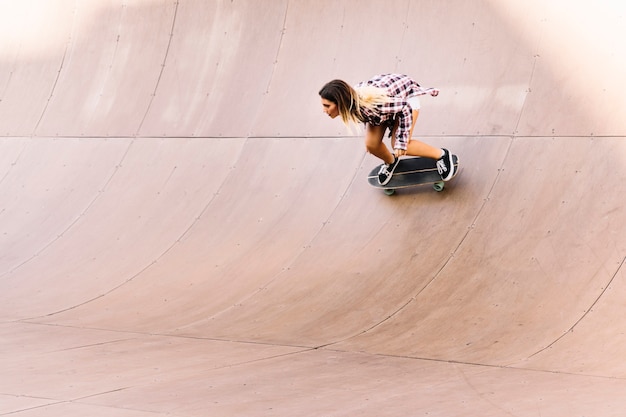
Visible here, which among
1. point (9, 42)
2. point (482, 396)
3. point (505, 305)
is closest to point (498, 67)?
point (505, 305)

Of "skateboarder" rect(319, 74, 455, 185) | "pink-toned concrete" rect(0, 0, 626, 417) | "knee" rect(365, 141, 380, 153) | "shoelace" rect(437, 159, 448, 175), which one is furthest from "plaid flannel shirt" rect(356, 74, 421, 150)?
"pink-toned concrete" rect(0, 0, 626, 417)

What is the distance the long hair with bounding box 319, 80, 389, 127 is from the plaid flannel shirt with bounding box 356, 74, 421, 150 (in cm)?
4

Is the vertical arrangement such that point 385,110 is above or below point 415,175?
above

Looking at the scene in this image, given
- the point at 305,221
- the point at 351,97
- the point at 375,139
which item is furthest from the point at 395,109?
the point at 305,221

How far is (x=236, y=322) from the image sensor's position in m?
6.49

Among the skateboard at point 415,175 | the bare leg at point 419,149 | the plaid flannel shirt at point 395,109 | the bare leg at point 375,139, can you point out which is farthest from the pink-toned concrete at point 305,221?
the plaid flannel shirt at point 395,109

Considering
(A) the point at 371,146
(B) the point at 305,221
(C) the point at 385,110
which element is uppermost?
(C) the point at 385,110

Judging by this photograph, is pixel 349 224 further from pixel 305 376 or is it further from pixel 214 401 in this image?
pixel 214 401

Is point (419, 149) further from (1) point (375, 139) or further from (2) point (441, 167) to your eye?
(1) point (375, 139)

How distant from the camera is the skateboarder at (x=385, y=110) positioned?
20.9 feet

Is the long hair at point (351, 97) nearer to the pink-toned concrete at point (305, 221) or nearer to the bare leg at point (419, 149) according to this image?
the bare leg at point (419, 149)

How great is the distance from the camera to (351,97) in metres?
6.41

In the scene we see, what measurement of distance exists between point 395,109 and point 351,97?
391 millimetres

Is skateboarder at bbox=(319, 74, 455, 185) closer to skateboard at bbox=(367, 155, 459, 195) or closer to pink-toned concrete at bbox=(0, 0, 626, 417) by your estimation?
skateboard at bbox=(367, 155, 459, 195)
